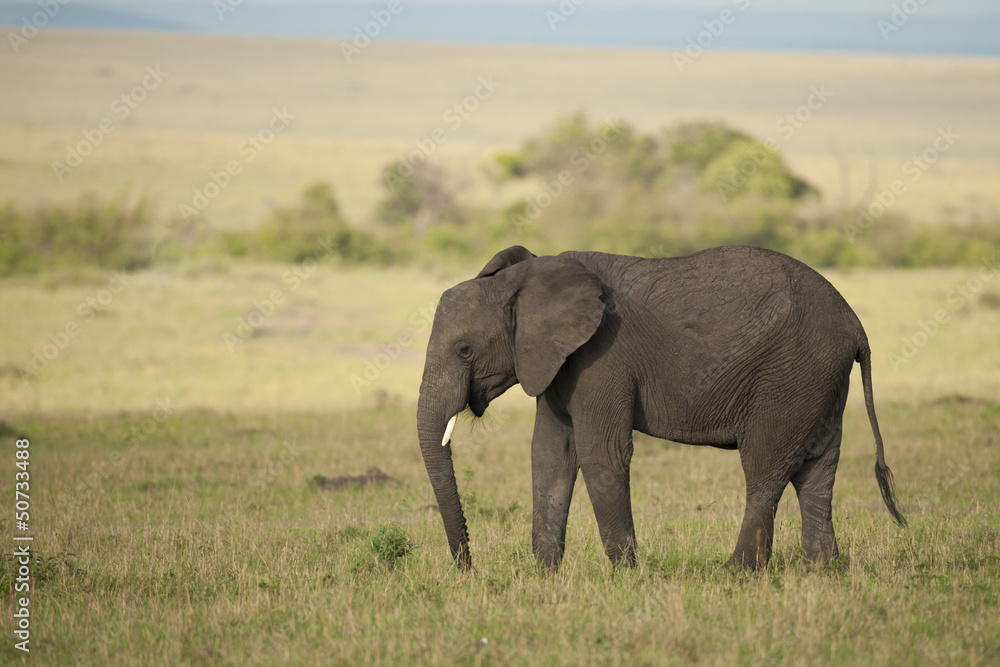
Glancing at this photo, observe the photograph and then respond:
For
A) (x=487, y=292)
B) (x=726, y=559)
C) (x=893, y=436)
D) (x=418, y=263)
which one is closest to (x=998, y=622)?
Answer: (x=726, y=559)

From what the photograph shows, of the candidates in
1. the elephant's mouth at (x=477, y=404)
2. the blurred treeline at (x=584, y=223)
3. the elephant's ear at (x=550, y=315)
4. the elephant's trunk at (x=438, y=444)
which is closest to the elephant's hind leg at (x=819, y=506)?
the elephant's ear at (x=550, y=315)

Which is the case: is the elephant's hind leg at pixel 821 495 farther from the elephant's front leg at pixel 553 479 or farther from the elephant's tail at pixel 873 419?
the elephant's front leg at pixel 553 479

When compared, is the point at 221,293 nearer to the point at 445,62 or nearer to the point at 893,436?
the point at 893,436

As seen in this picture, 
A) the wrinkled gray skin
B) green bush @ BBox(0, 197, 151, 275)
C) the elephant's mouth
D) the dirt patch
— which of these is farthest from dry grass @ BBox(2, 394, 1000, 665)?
green bush @ BBox(0, 197, 151, 275)

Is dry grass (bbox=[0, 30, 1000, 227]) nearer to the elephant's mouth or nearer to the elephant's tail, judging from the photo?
the elephant's mouth

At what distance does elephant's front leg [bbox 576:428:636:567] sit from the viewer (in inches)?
339

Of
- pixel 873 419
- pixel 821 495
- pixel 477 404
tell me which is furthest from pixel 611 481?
pixel 873 419

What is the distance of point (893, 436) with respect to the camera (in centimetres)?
1688

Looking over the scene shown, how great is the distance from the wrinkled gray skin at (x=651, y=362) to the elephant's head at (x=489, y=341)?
11 millimetres

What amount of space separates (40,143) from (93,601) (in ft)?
226

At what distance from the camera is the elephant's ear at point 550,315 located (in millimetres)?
8477

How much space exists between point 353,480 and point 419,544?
153 inches

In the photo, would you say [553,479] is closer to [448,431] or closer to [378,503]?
[448,431]

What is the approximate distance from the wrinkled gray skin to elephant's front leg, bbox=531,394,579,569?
218mm
